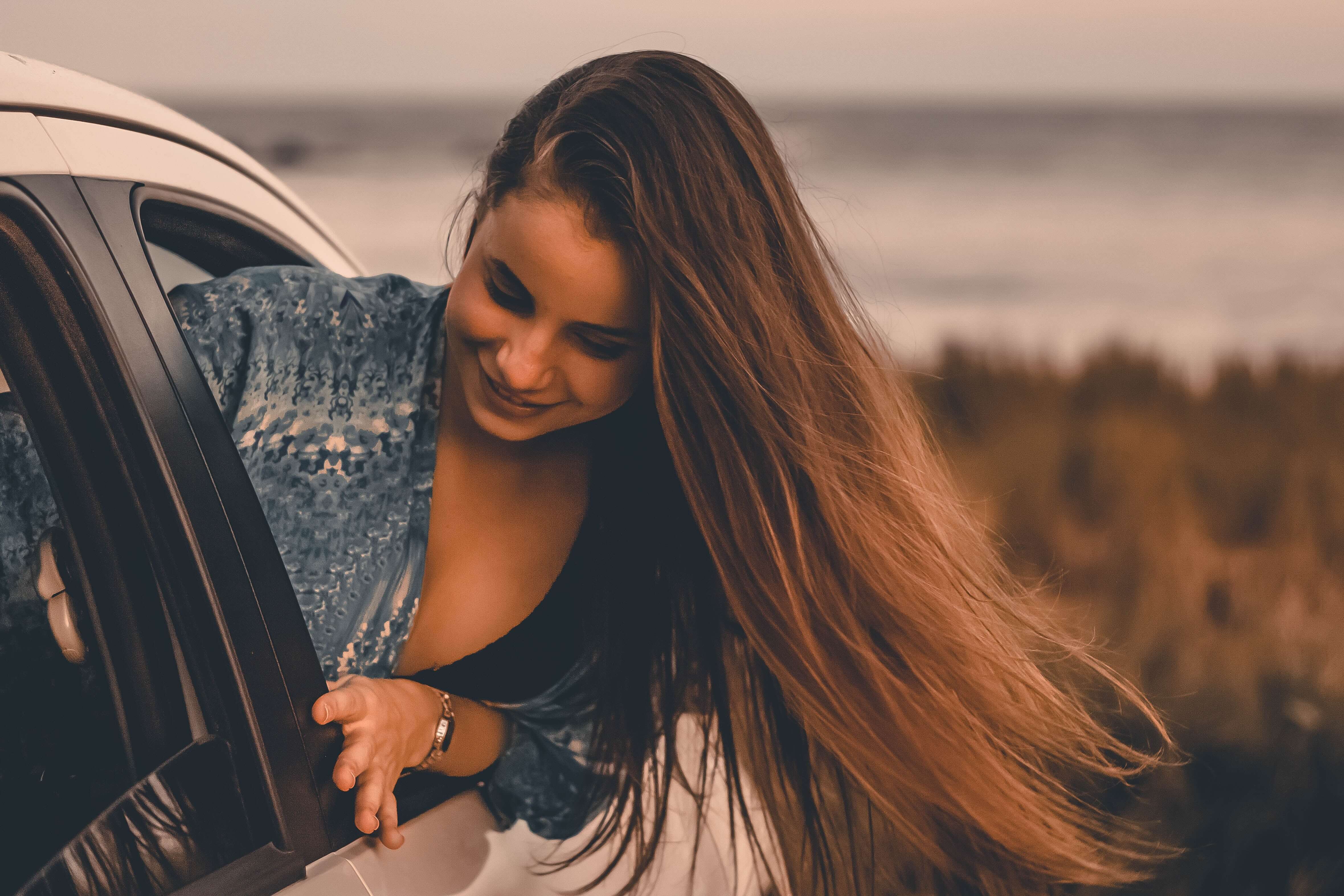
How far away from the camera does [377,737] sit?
1160mm

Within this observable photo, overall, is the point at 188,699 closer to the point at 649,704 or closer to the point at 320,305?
the point at 320,305

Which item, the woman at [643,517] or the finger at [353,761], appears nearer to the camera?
the finger at [353,761]

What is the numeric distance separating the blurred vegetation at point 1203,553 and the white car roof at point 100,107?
1.42 m

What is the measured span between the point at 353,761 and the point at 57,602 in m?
0.31

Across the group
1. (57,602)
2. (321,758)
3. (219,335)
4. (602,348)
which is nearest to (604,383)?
(602,348)

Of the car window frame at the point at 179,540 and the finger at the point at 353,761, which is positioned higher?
the car window frame at the point at 179,540

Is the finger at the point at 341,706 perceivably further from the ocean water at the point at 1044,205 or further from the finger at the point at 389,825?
the ocean water at the point at 1044,205

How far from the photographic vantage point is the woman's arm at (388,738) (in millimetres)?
1109

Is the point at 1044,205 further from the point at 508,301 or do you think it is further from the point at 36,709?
the point at 36,709

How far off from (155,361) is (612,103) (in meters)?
0.67

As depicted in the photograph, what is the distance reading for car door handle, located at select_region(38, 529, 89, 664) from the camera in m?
0.97

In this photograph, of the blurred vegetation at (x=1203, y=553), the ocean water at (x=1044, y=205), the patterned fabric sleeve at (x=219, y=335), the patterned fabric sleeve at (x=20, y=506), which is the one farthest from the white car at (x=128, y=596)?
the ocean water at (x=1044, y=205)

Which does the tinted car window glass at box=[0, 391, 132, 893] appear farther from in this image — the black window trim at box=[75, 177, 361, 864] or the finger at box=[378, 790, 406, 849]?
the finger at box=[378, 790, 406, 849]

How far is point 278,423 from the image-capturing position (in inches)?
50.4
